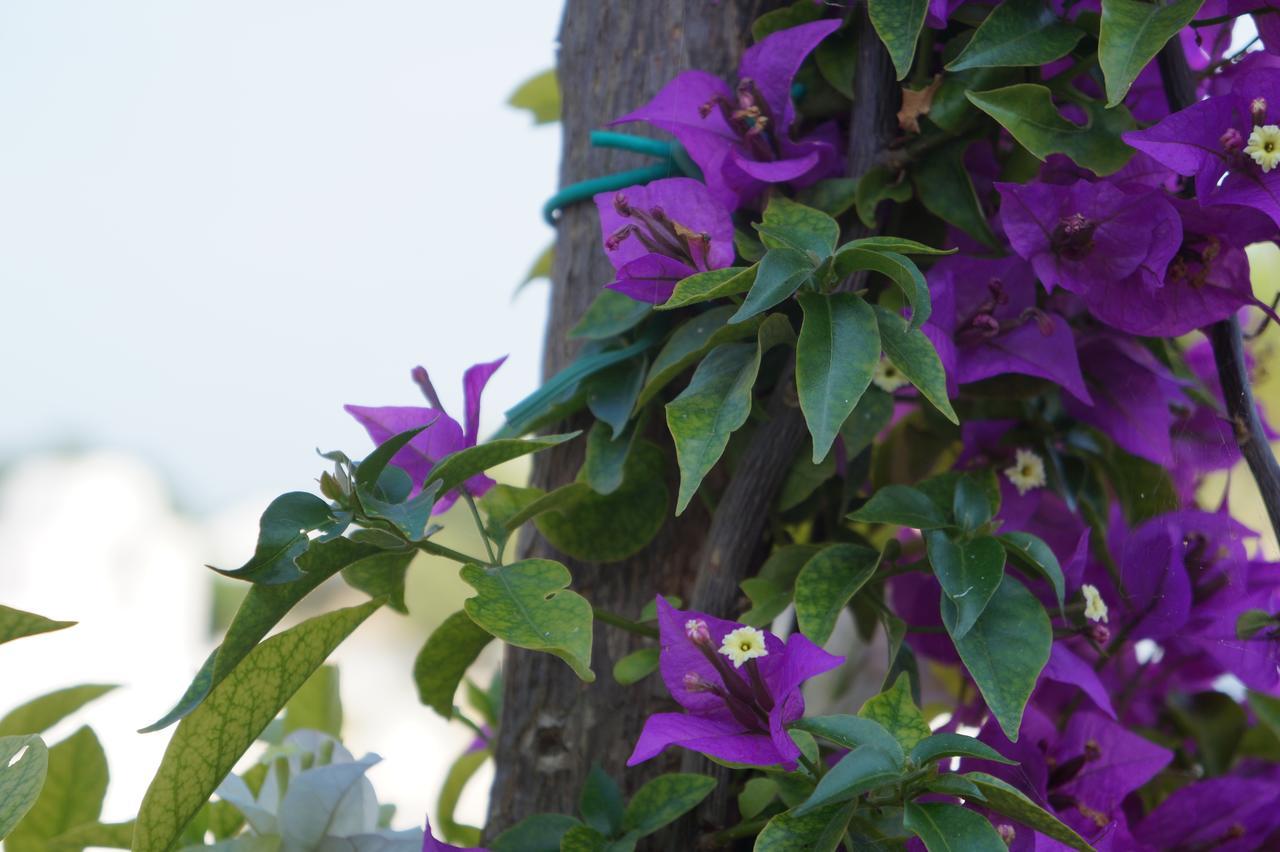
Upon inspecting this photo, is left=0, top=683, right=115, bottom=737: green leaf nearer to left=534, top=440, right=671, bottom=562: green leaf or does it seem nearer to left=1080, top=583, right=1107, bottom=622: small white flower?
left=534, top=440, right=671, bottom=562: green leaf

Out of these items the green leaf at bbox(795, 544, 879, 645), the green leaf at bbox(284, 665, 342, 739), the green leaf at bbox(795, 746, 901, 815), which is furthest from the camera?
the green leaf at bbox(284, 665, 342, 739)

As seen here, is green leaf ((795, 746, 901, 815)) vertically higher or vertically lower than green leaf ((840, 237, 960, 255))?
lower

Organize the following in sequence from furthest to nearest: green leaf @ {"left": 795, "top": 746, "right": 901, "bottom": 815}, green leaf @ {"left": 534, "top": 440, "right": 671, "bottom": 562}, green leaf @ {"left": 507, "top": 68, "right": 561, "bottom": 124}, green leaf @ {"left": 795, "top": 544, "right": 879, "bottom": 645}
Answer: green leaf @ {"left": 507, "top": 68, "right": 561, "bottom": 124} → green leaf @ {"left": 534, "top": 440, "right": 671, "bottom": 562} → green leaf @ {"left": 795, "top": 544, "right": 879, "bottom": 645} → green leaf @ {"left": 795, "top": 746, "right": 901, "bottom": 815}

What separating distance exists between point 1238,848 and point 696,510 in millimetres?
332

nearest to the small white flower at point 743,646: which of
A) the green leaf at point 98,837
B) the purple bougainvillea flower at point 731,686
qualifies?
the purple bougainvillea flower at point 731,686

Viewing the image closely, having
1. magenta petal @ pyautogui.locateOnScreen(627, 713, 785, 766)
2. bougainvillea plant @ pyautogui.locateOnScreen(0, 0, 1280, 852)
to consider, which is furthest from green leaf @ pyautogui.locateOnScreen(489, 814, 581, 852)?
magenta petal @ pyautogui.locateOnScreen(627, 713, 785, 766)

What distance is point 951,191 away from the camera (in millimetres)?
585

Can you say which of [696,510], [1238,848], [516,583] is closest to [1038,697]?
[1238,848]

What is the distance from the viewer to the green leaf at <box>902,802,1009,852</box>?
42 cm

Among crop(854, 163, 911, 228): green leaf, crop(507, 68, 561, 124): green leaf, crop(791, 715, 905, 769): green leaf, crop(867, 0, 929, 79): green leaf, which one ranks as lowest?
crop(791, 715, 905, 769): green leaf

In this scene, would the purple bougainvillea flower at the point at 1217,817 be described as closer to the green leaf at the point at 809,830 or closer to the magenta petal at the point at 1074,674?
the magenta petal at the point at 1074,674

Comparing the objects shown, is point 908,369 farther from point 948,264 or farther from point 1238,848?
point 1238,848

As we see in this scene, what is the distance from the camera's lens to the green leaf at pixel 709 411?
1.53 feet

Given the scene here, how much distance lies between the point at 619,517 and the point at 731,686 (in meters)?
0.15
